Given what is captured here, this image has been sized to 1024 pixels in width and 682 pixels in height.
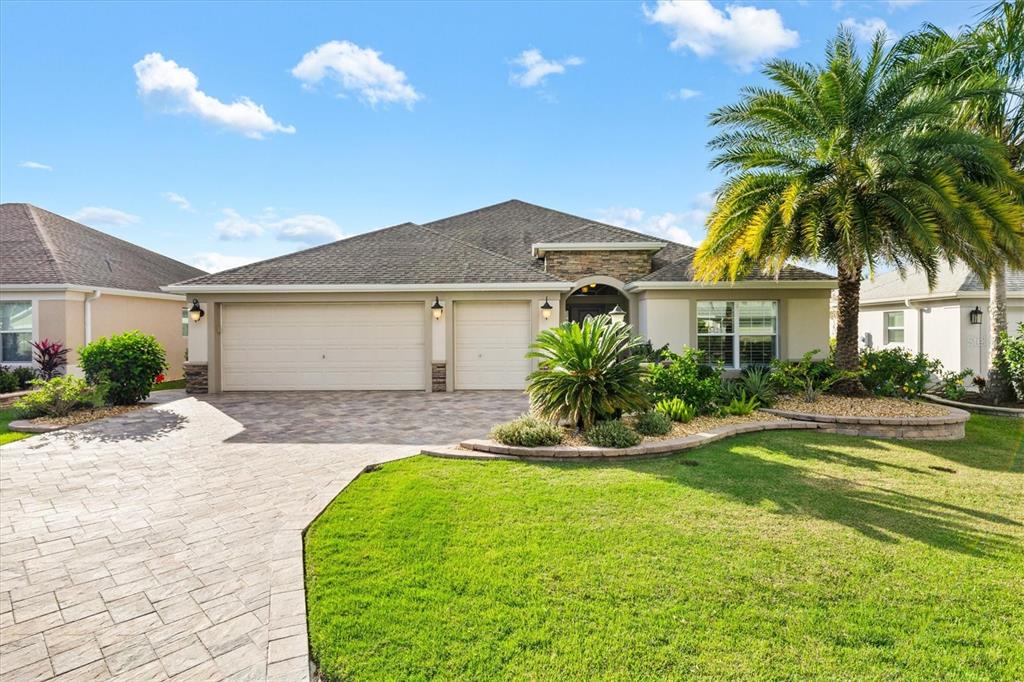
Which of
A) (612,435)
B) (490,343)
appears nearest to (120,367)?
(490,343)

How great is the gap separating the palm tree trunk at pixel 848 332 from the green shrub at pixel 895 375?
14.5 inches

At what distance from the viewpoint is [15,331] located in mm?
13578

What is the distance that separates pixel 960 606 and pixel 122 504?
25.4 ft

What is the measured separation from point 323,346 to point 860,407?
13066mm

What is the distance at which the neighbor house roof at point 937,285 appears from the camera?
14031mm

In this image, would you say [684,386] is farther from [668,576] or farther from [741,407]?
[668,576]

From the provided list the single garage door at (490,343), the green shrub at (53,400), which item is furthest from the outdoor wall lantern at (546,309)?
the green shrub at (53,400)

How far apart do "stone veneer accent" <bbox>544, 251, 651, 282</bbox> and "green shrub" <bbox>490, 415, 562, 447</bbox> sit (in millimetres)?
8196

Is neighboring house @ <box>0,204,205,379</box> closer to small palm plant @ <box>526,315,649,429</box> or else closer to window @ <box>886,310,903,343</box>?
small palm plant @ <box>526,315,649,429</box>

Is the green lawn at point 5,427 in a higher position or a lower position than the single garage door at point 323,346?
lower

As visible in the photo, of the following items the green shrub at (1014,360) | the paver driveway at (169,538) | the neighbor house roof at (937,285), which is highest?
the neighbor house roof at (937,285)

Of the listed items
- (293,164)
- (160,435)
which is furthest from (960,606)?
(293,164)

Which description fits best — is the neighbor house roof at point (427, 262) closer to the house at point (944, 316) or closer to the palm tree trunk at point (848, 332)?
the palm tree trunk at point (848, 332)

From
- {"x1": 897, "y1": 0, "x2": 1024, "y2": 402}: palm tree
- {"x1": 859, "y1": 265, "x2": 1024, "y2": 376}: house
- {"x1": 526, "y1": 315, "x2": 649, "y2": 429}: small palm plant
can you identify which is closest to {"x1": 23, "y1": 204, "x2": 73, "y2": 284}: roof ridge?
{"x1": 526, "y1": 315, "x2": 649, "y2": 429}: small palm plant
